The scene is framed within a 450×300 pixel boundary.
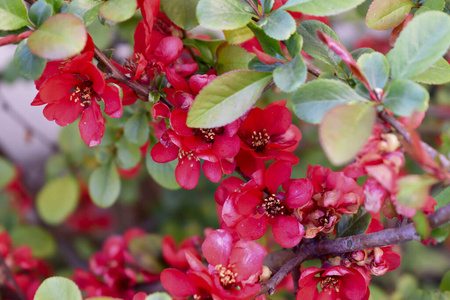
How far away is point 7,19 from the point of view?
0.48 metres

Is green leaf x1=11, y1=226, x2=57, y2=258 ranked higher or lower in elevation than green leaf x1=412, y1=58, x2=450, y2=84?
lower

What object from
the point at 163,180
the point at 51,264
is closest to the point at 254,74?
the point at 163,180

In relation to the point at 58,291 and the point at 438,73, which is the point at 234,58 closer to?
the point at 438,73

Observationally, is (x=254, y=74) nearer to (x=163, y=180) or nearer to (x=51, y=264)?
(x=163, y=180)

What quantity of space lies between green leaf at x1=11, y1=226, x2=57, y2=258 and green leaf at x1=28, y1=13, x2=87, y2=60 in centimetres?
107

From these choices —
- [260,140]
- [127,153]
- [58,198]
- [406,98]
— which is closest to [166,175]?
[127,153]

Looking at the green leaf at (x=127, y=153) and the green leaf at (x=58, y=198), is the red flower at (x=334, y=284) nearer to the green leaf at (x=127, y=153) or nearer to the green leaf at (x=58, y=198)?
the green leaf at (x=127, y=153)

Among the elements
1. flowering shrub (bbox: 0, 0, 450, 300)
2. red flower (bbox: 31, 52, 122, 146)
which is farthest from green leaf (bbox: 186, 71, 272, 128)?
red flower (bbox: 31, 52, 122, 146)

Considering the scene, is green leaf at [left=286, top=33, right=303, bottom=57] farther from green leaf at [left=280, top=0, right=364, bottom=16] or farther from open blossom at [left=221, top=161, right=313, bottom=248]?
open blossom at [left=221, top=161, right=313, bottom=248]

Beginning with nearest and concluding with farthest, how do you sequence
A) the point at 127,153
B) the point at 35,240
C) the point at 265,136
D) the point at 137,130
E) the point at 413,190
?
1. the point at 413,190
2. the point at 265,136
3. the point at 137,130
4. the point at 127,153
5. the point at 35,240

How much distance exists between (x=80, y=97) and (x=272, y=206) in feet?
0.94

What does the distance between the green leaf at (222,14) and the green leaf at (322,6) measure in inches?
2.1

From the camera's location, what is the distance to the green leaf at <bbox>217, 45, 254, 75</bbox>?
2.02 ft

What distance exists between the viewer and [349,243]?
0.53 metres
